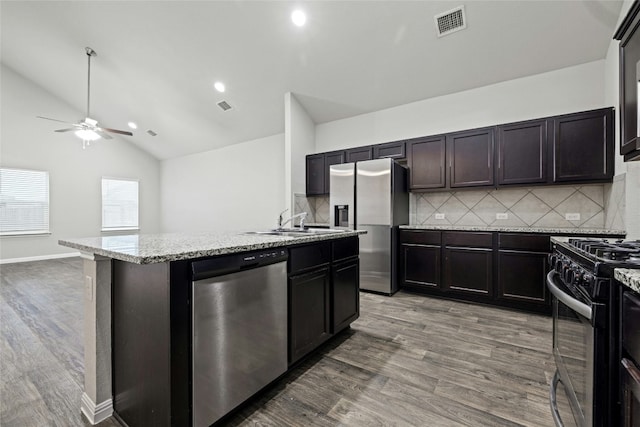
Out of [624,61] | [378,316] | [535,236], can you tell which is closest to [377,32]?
[624,61]

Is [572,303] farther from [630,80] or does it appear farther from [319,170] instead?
[319,170]

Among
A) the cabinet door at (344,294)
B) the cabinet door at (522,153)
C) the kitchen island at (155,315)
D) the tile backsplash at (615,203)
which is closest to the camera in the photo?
the kitchen island at (155,315)

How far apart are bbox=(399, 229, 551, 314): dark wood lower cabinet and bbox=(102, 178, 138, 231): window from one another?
7761 millimetres

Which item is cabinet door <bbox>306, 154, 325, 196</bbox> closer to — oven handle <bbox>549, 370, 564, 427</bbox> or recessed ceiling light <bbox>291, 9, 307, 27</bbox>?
recessed ceiling light <bbox>291, 9, 307, 27</bbox>

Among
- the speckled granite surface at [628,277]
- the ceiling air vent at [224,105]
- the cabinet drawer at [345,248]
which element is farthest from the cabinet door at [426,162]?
the ceiling air vent at [224,105]

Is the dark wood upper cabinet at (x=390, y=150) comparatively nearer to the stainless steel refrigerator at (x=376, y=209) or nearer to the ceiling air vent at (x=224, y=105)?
the stainless steel refrigerator at (x=376, y=209)

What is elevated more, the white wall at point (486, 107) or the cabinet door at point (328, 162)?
the white wall at point (486, 107)

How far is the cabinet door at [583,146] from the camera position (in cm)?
287

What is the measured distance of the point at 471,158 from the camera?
357cm

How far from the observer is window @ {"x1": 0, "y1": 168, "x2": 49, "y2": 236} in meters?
5.99

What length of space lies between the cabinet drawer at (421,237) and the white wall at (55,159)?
7780 millimetres

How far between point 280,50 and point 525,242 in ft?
12.4

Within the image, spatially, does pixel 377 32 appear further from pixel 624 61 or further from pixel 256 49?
pixel 624 61

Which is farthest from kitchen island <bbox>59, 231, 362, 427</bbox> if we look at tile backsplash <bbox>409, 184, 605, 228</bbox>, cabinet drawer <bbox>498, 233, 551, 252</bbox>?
tile backsplash <bbox>409, 184, 605, 228</bbox>
